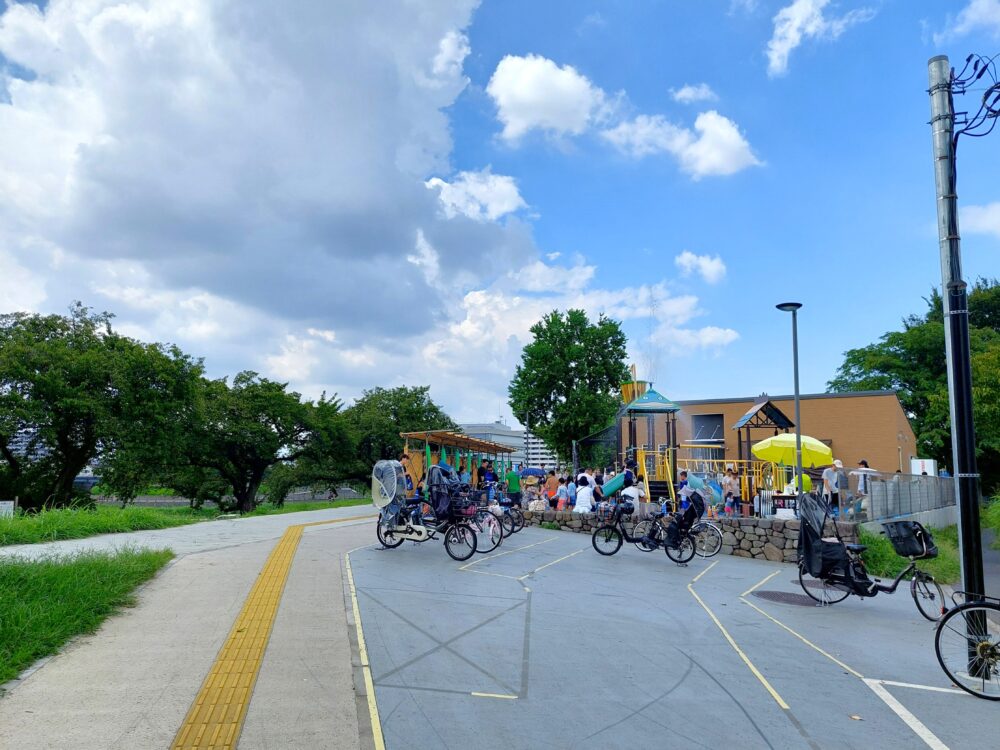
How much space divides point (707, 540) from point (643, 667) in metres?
9.07

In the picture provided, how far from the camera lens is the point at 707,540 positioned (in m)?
14.9

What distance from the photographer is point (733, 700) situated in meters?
5.58

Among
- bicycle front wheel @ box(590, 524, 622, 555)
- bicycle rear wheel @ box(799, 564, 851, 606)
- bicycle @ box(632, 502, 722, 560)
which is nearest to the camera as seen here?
bicycle rear wheel @ box(799, 564, 851, 606)

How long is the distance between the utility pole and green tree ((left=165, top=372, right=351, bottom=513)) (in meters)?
38.9

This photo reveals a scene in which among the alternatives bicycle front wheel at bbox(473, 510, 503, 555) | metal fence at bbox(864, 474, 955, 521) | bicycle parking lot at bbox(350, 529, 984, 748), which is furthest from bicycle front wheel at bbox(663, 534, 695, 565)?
metal fence at bbox(864, 474, 955, 521)

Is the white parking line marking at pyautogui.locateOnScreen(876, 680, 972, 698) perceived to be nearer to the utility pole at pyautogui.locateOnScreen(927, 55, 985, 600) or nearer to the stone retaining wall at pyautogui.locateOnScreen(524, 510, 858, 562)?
the utility pole at pyautogui.locateOnScreen(927, 55, 985, 600)

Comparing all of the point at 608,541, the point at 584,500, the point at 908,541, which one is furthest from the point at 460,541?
the point at 584,500

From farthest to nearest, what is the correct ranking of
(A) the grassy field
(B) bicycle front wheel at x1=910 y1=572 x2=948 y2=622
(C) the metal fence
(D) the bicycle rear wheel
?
1. (C) the metal fence
2. (A) the grassy field
3. (D) the bicycle rear wheel
4. (B) bicycle front wheel at x1=910 y1=572 x2=948 y2=622

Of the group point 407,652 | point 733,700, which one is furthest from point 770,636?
point 407,652

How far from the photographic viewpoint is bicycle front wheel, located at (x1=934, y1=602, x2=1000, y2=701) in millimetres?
6059

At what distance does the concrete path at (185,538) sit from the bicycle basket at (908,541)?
10965 millimetres

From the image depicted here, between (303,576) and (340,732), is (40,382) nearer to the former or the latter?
(303,576)

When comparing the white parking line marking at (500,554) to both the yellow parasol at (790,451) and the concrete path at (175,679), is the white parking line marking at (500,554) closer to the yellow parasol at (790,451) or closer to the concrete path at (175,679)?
the concrete path at (175,679)

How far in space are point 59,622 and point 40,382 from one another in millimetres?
26084
